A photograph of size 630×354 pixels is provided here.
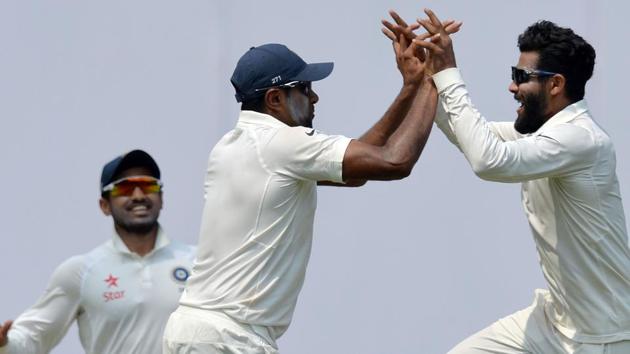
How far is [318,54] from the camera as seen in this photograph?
A: 9125 millimetres

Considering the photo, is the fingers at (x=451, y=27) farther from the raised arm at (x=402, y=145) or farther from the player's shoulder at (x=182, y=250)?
the player's shoulder at (x=182, y=250)

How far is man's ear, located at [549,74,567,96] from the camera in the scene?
23.6 feet

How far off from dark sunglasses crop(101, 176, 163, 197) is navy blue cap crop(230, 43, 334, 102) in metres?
1.89

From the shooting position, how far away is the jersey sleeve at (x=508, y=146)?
697 cm

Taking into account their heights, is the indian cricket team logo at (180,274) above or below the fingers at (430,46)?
below

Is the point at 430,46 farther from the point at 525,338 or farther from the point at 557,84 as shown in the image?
the point at 525,338

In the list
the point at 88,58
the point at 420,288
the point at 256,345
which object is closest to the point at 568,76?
the point at 256,345

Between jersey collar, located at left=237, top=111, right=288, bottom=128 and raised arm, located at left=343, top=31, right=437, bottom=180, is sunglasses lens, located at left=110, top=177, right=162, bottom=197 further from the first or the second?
raised arm, located at left=343, top=31, right=437, bottom=180

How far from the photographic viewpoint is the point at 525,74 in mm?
7211

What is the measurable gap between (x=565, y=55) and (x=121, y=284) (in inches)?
91.3

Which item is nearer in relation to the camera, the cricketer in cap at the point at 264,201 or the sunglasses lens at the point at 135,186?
the cricketer in cap at the point at 264,201

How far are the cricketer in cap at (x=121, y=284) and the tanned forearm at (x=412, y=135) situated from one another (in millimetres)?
2014

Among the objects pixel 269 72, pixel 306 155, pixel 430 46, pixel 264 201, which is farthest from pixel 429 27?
pixel 264 201

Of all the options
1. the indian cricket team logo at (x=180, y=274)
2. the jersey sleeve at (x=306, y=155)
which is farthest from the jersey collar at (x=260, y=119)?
the indian cricket team logo at (x=180, y=274)
